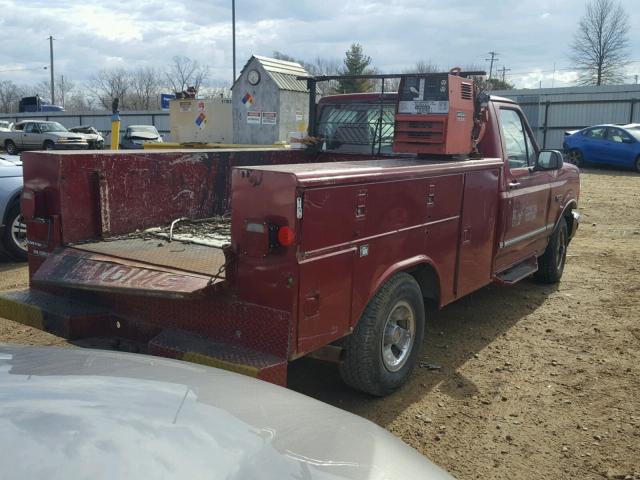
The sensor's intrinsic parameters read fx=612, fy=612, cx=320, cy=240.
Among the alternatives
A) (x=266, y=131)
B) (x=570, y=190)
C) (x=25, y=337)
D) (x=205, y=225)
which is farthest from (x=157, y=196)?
(x=266, y=131)

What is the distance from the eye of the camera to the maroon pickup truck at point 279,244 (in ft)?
10.3

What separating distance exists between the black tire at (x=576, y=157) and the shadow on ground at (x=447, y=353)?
15.6 m

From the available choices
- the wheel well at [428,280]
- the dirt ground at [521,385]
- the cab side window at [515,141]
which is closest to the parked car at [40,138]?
the dirt ground at [521,385]

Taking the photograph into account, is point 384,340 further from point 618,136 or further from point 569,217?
point 618,136

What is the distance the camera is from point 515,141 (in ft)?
18.9

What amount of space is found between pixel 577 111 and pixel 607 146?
26.9 feet

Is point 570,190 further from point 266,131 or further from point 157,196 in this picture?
point 266,131

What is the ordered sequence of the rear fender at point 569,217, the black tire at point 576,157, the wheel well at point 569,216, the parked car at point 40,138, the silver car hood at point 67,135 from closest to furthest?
the rear fender at point 569,217 < the wheel well at point 569,216 < the black tire at point 576,157 < the parked car at point 40,138 < the silver car hood at point 67,135

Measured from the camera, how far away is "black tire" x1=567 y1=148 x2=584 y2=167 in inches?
824

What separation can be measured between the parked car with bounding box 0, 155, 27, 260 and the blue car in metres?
18.1

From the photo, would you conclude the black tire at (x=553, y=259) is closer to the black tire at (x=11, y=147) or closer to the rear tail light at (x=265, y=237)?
the rear tail light at (x=265, y=237)

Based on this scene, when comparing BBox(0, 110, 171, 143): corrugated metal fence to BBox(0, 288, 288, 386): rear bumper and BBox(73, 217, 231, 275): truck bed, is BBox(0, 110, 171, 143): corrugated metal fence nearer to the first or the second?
BBox(73, 217, 231, 275): truck bed

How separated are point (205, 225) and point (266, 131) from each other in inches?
383

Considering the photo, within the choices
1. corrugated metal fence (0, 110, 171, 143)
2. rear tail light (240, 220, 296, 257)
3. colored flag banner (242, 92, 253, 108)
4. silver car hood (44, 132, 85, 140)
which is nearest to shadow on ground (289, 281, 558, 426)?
rear tail light (240, 220, 296, 257)
